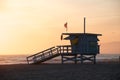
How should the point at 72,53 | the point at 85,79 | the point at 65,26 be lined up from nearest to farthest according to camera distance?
the point at 85,79 → the point at 72,53 → the point at 65,26

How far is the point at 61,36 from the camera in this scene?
145 feet

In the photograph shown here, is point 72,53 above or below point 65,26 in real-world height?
below

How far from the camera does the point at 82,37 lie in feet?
143

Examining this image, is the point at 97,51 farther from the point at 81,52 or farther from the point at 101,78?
the point at 101,78

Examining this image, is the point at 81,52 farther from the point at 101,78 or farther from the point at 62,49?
the point at 101,78

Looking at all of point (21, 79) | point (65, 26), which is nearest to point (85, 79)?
point (21, 79)

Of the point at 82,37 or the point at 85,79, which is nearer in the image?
the point at 85,79

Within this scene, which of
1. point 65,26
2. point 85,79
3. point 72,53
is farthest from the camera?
point 65,26

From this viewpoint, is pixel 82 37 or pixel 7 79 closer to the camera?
pixel 7 79

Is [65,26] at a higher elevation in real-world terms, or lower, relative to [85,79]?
higher

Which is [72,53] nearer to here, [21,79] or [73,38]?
[73,38]

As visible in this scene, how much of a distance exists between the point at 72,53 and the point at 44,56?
3.74 meters

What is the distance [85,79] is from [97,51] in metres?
20.1

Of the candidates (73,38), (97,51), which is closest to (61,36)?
(73,38)
